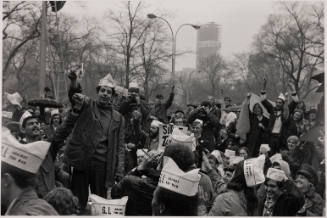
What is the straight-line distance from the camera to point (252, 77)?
52.3m

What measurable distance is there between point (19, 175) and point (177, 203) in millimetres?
1106

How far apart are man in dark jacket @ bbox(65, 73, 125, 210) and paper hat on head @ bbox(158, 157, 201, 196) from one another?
7.29 ft

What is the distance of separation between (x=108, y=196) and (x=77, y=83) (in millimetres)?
1509

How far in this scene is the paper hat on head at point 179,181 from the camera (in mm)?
3953

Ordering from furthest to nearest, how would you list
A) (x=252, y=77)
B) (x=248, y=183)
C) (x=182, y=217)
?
(x=252, y=77) < (x=248, y=183) < (x=182, y=217)

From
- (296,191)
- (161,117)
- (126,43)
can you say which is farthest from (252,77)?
(296,191)

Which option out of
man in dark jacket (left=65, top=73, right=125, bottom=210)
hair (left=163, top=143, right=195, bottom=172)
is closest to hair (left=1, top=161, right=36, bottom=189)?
hair (left=163, top=143, right=195, bottom=172)

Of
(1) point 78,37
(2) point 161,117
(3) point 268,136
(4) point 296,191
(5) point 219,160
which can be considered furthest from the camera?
(1) point 78,37

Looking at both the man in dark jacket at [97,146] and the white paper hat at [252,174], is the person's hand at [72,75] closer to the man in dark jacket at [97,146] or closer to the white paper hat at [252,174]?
the man in dark jacket at [97,146]

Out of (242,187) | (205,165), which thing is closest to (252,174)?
(242,187)

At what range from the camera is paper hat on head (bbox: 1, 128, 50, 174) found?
11.4 feet

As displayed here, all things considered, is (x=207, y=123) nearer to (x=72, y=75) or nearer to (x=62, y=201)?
(x=72, y=75)

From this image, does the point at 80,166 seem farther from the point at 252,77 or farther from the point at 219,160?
the point at 252,77

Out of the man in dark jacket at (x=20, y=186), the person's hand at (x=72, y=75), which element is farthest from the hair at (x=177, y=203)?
the person's hand at (x=72, y=75)
